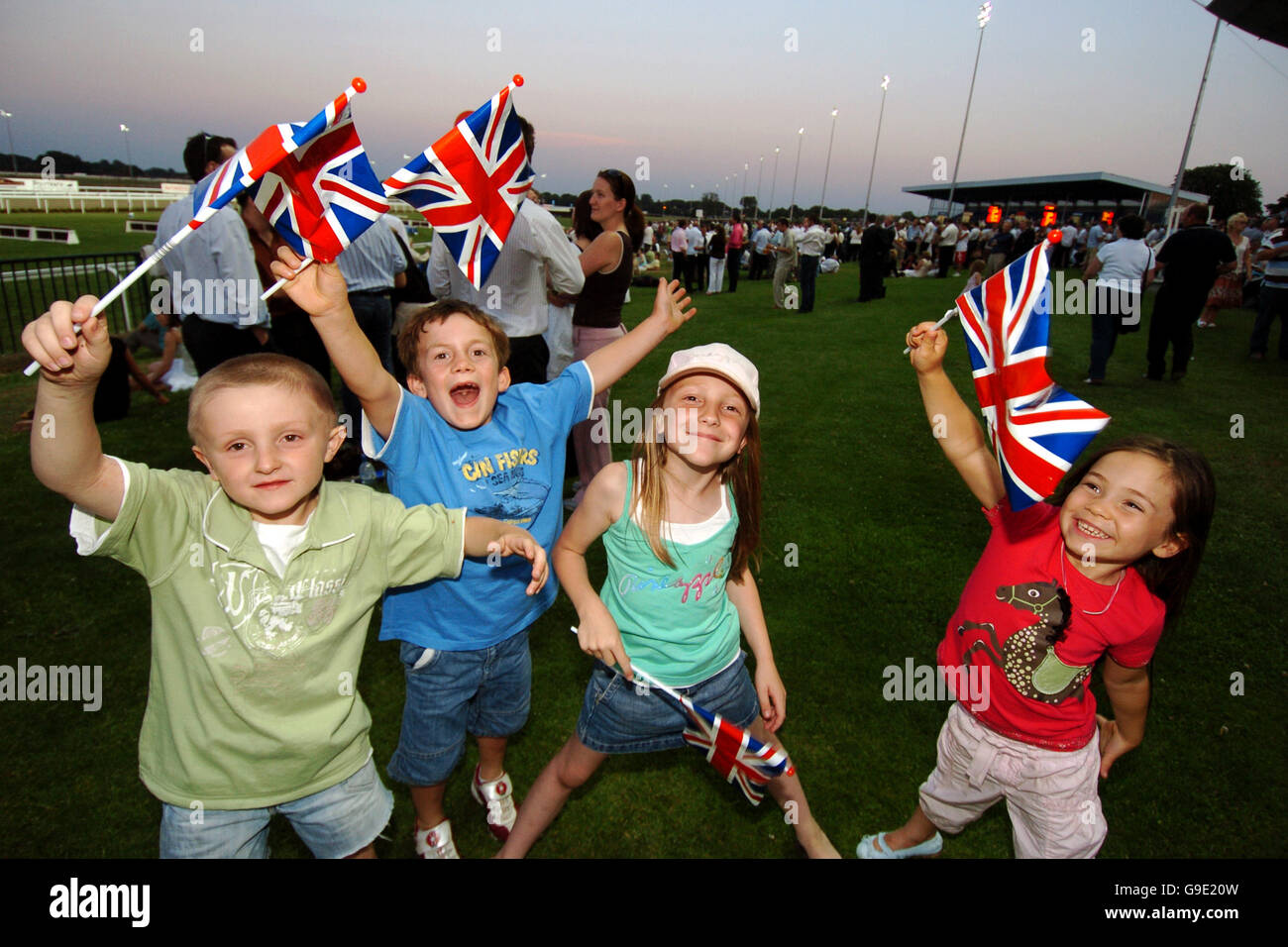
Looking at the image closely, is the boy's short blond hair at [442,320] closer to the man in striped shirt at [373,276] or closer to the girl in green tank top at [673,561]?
the girl in green tank top at [673,561]

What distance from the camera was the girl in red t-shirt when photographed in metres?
2.07

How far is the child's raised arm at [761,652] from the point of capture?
2.49m

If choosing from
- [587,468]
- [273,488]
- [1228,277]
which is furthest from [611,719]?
[1228,277]

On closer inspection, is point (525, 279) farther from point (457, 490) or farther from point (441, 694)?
point (441, 694)

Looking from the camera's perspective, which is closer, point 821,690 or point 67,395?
point 67,395

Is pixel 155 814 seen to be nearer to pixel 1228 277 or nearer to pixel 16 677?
pixel 16 677

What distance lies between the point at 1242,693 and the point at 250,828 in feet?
15.1

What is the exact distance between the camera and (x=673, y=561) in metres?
2.25

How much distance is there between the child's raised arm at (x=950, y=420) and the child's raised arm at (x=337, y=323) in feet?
5.43

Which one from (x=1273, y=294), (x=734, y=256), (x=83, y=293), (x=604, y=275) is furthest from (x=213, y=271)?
(x=734, y=256)

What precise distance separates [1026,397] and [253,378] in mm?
2136

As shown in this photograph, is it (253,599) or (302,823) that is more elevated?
(253,599)

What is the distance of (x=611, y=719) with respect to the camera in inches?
92.1

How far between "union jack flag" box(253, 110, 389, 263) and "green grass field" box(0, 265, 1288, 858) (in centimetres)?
222
